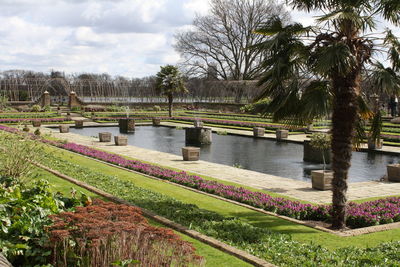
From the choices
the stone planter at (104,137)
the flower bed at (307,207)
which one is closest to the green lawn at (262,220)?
the flower bed at (307,207)

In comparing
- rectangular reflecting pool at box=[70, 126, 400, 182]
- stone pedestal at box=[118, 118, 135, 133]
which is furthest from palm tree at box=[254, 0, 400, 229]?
stone pedestal at box=[118, 118, 135, 133]

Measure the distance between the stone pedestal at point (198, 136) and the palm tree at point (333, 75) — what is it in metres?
16.5

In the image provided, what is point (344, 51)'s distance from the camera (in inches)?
300

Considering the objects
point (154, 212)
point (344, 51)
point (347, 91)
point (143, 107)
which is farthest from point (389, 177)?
point (143, 107)

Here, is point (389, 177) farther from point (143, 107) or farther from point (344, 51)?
point (143, 107)

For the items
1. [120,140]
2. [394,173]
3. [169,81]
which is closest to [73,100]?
[169,81]

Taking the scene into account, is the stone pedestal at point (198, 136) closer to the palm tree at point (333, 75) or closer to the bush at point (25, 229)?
the palm tree at point (333, 75)

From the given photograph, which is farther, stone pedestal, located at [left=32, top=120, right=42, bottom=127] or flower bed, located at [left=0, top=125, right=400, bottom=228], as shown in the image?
stone pedestal, located at [left=32, top=120, right=42, bottom=127]

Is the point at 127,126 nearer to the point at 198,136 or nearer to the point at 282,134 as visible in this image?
the point at 198,136

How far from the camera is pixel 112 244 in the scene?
15.2 feet

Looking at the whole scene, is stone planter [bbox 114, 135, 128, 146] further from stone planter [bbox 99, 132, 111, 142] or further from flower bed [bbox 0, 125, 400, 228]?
flower bed [bbox 0, 125, 400, 228]

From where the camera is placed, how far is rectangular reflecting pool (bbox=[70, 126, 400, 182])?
16.4 metres

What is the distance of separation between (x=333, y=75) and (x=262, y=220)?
123 inches

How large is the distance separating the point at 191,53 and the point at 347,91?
55.9 meters
